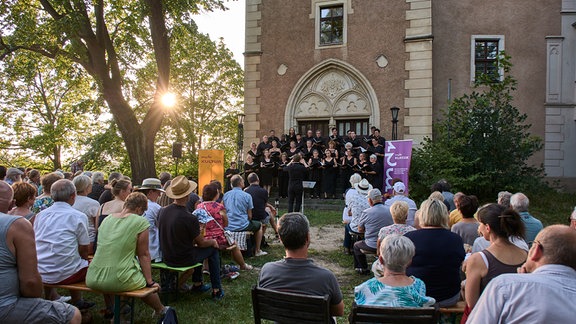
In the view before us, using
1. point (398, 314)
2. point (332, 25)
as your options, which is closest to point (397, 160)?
point (332, 25)

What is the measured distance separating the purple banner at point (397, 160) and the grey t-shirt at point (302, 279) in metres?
10.5

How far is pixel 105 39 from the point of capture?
14664 mm

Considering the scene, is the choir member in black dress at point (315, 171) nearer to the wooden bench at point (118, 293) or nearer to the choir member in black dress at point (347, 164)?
the choir member in black dress at point (347, 164)

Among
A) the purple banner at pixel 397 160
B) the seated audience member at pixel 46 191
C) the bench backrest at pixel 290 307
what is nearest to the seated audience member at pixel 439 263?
the bench backrest at pixel 290 307

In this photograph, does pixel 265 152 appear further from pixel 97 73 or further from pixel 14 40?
pixel 14 40

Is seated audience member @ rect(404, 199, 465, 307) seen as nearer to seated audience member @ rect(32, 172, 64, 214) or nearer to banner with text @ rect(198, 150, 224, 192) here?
seated audience member @ rect(32, 172, 64, 214)

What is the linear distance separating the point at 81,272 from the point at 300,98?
14.5 m

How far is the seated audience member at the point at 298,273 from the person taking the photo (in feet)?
10.2

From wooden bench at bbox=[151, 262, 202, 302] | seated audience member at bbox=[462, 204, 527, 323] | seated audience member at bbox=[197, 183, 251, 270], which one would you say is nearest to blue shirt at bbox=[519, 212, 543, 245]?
seated audience member at bbox=[462, 204, 527, 323]

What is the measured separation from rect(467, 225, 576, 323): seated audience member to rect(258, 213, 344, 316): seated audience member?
1297 millimetres

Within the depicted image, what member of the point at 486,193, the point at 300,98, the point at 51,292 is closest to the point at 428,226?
the point at 51,292

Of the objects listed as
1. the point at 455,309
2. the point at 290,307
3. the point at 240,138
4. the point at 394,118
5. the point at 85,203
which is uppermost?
the point at 394,118

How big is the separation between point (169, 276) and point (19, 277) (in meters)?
2.50

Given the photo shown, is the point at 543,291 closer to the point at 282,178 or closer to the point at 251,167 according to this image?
the point at 282,178
